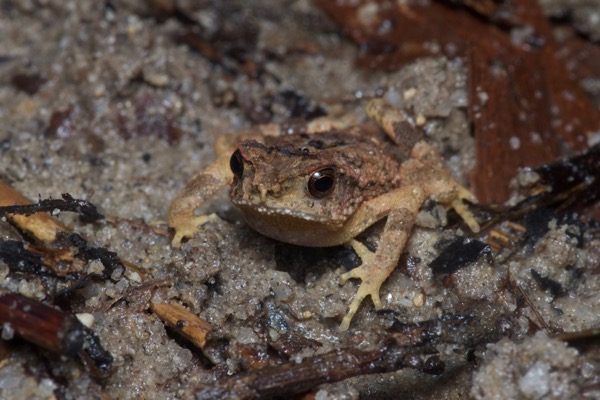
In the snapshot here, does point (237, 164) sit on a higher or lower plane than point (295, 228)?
higher

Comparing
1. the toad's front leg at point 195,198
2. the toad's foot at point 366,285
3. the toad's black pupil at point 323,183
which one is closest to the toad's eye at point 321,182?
the toad's black pupil at point 323,183

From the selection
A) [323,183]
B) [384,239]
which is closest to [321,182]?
[323,183]

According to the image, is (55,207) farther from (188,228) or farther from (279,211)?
(279,211)

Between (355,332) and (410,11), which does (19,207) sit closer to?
(355,332)

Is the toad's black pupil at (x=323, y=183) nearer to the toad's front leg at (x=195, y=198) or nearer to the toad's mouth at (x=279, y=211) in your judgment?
the toad's mouth at (x=279, y=211)

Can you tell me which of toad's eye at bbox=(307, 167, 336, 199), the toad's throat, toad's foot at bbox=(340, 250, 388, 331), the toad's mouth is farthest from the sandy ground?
toad's eye at bbox=(307, 167, 336, 199)

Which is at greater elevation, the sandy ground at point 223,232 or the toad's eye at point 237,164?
the toad's eye at point 237,164

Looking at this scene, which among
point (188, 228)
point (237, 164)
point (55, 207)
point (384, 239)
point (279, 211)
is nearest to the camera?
point (279, 211)
